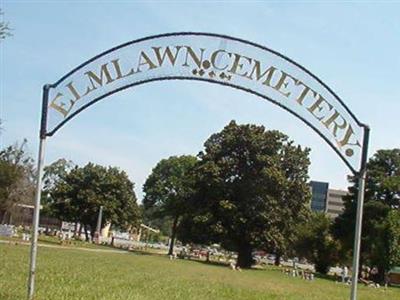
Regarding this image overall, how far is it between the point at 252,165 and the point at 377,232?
42.7 ft

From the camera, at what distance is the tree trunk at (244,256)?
61.4 meters

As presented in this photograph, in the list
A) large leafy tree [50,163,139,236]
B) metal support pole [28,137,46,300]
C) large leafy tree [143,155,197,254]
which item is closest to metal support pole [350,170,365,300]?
metal support pole [28,137,46,300]

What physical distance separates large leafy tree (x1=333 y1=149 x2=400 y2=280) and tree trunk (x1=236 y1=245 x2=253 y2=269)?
11386 mm

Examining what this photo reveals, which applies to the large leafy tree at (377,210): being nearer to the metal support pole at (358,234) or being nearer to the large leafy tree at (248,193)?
the large leafy tree at (248,193)

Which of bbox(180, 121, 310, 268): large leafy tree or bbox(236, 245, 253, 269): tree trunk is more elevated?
bbox(180, 121, 310, 268): large leafy tree

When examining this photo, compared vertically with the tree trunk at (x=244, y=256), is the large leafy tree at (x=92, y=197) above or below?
above

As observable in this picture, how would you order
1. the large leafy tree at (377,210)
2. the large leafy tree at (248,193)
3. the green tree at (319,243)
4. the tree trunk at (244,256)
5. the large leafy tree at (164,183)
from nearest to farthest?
the large leafy tree at (248,193) → the tree trunk at (244,256) → the large leafy tree at (377,210) → the green tree at (319,243) → the large leafy tree at (164,183)

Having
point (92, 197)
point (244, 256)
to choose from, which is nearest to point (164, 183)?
point (92, 197)

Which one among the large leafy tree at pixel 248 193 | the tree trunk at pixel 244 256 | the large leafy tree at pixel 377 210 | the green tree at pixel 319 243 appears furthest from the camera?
the green tree at pixel 319 243

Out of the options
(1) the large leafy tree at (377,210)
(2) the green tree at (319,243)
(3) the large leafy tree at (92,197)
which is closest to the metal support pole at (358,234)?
(1) the large leafy tree at (377,210)

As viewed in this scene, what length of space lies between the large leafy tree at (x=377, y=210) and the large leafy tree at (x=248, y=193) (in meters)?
6.21

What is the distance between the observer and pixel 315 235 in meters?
83.8

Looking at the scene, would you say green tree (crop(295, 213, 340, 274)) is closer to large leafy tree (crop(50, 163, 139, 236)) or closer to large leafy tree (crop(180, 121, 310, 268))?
large leafy tree (crop(180, 121, 310, 268))

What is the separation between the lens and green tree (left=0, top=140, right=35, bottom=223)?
76.7 metres
